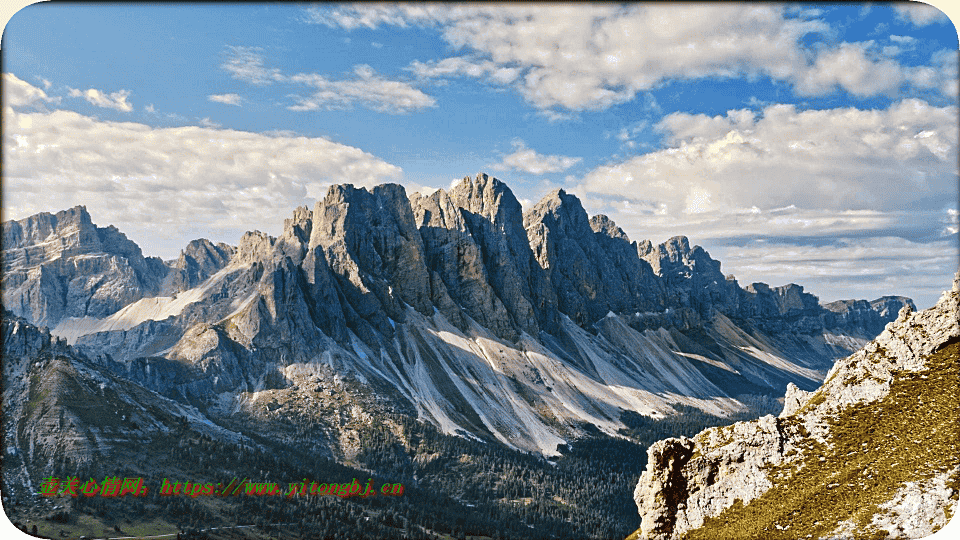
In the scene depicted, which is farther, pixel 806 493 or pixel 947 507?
pixel 806 493

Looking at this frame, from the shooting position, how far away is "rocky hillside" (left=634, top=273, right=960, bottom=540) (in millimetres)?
45094

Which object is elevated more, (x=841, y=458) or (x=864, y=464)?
(x=841, y=458)

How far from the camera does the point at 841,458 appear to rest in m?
49.0

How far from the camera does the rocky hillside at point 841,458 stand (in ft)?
148

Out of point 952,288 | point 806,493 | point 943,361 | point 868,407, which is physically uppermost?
point 952,288

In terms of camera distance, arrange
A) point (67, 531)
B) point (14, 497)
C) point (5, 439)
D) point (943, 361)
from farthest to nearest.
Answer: point (5, 439) < point (14, 497) < point (67, 531) < point (943, 361)

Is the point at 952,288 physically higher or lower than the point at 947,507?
higher

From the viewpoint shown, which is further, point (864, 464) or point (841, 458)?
point (841, 458)

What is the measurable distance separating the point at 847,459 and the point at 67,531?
16970 cm

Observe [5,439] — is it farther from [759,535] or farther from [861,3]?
[861,3]

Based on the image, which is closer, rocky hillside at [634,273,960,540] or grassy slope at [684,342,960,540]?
rocky hillside at [634,273,960,540]

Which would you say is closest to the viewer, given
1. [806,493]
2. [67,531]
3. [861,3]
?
[806,493]

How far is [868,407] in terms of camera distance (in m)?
51.7

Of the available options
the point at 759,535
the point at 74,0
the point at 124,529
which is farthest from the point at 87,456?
the point at 759,535
